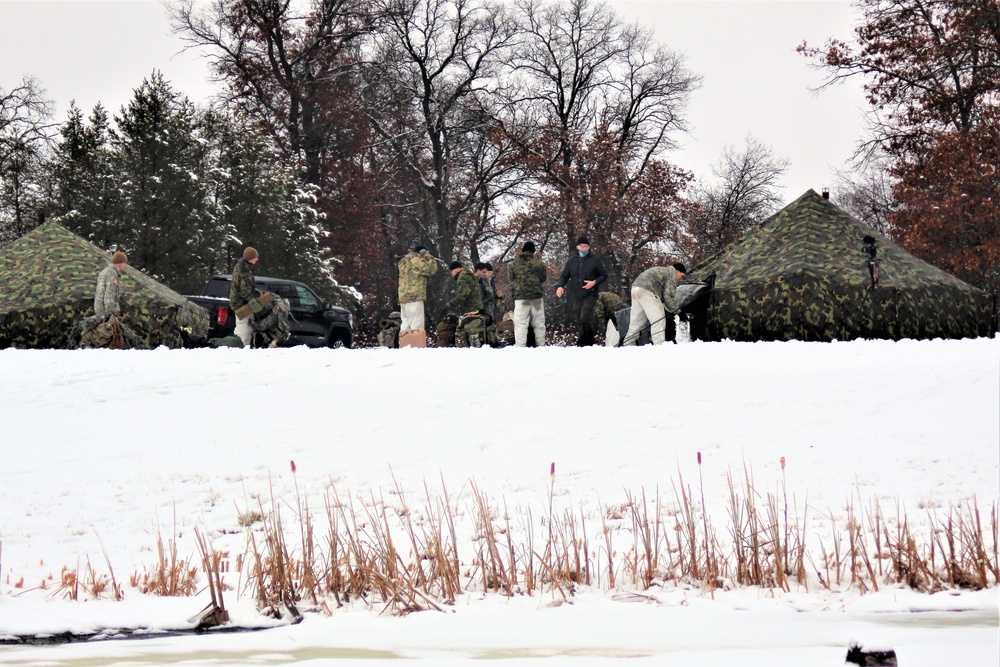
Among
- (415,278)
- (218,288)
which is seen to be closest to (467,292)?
(415,278)

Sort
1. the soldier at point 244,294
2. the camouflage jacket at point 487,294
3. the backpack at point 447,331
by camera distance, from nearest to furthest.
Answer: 1. the soldier at point 244,294
2. the camouflage jacket at point 487,294
3. the backpack at point 447,331

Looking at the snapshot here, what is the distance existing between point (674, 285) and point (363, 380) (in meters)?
5.48

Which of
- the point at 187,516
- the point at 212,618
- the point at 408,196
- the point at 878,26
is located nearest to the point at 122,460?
the point at 187,516

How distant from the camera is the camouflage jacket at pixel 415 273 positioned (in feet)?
61.0


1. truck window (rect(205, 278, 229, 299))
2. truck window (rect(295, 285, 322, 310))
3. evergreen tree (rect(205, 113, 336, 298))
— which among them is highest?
evergreen tree (rect(205, 113, 336, 298))

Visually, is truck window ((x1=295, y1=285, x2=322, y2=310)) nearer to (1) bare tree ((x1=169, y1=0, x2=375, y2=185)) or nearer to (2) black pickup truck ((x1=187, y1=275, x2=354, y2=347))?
(2) black pickup truck ((x1=187, y1=275, x2=354, y2=347))

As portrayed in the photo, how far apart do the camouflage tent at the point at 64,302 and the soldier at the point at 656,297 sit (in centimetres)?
750

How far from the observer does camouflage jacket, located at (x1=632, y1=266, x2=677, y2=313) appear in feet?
55.0

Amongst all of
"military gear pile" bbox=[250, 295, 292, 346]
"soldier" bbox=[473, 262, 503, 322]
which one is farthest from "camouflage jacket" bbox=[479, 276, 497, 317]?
"military gear pile" bbox=[250, 295, 292, 346]

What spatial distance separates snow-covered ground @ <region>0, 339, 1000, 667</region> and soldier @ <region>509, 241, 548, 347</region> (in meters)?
2.12

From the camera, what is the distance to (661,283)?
55.2 ft

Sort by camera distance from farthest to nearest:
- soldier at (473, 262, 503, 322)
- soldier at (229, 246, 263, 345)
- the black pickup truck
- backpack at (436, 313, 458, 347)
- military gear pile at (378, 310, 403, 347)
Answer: the black pickup truck → military gear pile at (378, 310, 403, 347) → backpack at (436, 313, 458, 347) → soldier at (473, 262, 503, 322) → soldier at (229, 246, 263, 345)

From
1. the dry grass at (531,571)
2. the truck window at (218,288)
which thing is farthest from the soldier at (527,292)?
the dry grass at (531,571)

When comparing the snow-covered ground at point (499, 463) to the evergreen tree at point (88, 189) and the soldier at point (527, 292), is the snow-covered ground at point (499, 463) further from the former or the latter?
the evergreen tree at point (88, 189)
